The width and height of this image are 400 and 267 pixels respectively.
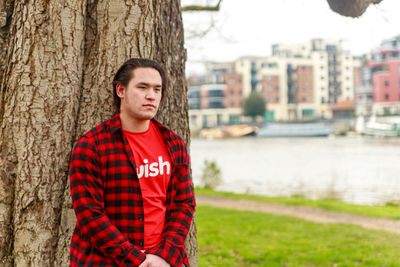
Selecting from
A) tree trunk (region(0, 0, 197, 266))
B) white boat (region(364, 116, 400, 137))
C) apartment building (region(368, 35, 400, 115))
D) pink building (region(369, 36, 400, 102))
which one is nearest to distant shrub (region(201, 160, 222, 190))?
tree trunk (region(0, 0, 197, 266))

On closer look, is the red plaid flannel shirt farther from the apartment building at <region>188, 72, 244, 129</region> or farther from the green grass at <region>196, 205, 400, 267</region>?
the apartment building at <region>188, 72, 244, 129</region>

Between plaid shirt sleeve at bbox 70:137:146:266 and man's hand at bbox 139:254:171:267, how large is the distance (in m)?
0.02

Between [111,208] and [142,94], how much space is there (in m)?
0.58

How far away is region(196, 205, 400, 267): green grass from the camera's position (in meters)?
5.84

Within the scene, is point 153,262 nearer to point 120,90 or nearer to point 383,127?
point 120,90

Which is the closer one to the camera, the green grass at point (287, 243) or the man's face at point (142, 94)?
the man's face at point (142, 94)

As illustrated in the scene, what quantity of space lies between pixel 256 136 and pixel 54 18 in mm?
78210

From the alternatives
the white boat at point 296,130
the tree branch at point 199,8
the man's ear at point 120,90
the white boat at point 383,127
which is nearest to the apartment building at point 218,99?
the white boat at point 296,130

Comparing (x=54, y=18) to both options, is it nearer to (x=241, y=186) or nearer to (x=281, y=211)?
(x=281, y=211)

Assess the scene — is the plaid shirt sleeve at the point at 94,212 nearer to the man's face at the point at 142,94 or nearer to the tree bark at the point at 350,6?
the man's face at the point at 142,94

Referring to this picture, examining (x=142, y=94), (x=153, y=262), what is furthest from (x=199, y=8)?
(x=153, y=262)

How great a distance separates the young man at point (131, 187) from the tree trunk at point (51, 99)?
49cm

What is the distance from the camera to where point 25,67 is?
271 cm

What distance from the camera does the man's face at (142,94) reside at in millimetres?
2252
